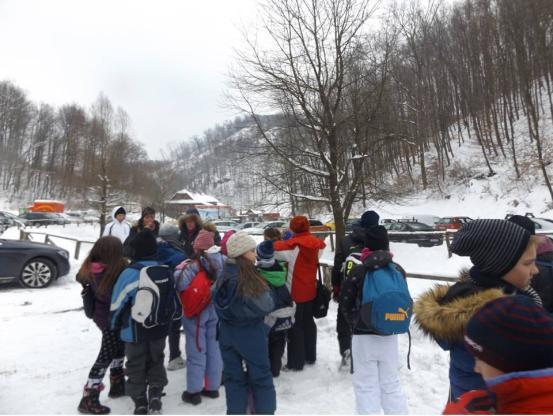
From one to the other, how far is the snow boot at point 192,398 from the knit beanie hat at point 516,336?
3.11 m

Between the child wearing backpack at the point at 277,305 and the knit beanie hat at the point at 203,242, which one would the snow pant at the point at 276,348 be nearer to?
the child wearing backpack at the point at 277,305

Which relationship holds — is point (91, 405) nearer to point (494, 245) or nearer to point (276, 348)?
point (276, 348)

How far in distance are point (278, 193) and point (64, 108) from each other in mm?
70936

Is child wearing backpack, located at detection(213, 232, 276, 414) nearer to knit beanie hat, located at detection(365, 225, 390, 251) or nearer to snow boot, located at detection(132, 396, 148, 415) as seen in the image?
snow boot, located at detection(132, 396, 148, 415)

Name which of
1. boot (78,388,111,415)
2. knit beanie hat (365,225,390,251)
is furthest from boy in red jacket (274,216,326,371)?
boot (78,388,111,415)

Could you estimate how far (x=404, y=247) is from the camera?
1652 centimetres

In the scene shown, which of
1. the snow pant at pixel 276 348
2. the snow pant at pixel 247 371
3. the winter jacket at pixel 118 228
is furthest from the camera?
the winter jacket at pixel 118 228

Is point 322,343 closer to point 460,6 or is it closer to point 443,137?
point 443,137

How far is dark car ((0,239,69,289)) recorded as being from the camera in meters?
8.05

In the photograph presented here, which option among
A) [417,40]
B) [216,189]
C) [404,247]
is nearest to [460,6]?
[417,40]

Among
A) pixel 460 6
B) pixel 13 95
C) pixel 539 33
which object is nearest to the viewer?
pixel 539 33

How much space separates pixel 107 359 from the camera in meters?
3.55

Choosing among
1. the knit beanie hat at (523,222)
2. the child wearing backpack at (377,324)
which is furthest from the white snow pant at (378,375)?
the knit beanie hat at (523,222)

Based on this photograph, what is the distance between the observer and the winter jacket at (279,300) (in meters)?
3.98
